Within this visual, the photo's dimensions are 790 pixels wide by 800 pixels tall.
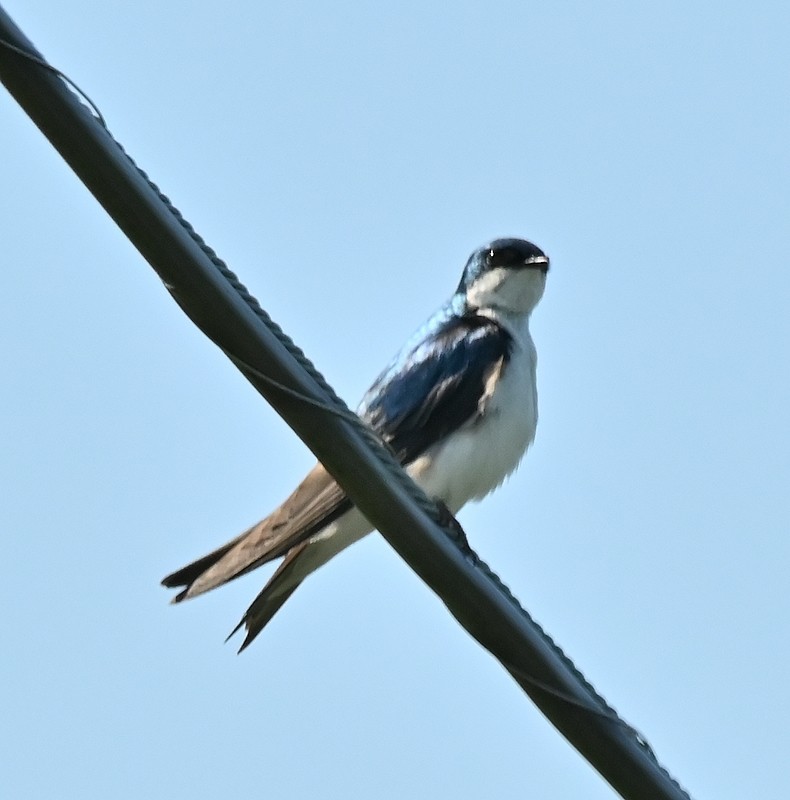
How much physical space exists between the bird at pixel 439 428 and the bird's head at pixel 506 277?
21 mm

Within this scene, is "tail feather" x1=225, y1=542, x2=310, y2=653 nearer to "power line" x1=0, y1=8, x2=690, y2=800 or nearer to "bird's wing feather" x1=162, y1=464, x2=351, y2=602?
"bird's wing feather" x1=162, y1=464, x2=351, y2=602

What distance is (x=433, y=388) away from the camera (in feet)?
16.8

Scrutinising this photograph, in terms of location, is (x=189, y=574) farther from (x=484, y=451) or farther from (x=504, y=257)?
(x=504, y=257)

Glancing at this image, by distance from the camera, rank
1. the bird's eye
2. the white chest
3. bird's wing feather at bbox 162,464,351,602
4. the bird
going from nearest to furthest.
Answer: bird's wing feather at bbox 162,464,351,602
the bird
the white chest
the bird's eye

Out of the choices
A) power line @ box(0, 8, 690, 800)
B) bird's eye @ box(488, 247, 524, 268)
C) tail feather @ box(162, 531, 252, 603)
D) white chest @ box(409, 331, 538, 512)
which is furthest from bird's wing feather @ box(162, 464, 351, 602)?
bird's eye @ box(488, 247, 524, 268)

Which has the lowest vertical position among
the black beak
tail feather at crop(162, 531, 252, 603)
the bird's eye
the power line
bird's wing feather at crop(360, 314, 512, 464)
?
the power line

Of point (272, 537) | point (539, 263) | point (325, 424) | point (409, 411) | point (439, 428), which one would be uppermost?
point (539, 263)

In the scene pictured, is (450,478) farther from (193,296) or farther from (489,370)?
(193,296)

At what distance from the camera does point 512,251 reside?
18.9 feet

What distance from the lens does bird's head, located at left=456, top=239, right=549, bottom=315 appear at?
562 centimetres

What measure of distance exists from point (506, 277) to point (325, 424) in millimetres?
2890

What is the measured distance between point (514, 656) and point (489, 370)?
233 cm

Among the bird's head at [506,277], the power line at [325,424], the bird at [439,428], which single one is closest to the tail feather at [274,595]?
the bird at [439,428]

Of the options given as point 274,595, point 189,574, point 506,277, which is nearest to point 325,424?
point 189,574
